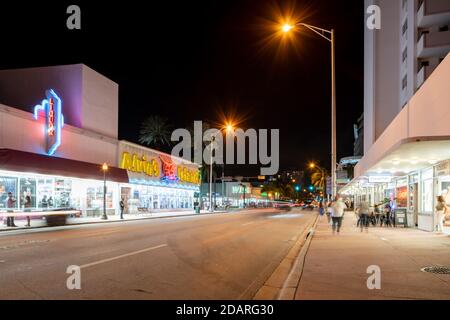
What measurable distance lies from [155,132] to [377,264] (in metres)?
60.9

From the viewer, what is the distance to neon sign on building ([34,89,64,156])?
30.6m

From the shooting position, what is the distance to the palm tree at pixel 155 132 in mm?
69938

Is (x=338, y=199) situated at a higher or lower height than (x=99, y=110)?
lower

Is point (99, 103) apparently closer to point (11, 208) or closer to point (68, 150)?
point (68, 150)

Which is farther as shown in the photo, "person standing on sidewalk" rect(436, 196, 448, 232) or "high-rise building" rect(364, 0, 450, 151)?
"high-rise building" rect(364, 0, 450, 151)

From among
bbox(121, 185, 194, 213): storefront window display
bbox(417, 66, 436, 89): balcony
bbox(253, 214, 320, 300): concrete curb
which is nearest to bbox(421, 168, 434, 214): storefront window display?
bbox(253, 214, 320, 300): concrete curb

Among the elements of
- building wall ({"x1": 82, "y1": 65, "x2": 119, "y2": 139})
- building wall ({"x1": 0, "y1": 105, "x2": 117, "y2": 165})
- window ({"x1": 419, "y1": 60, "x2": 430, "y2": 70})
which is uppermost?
window ({"x1": 419, "y1": 60, "x2": 430, "y2": 70})

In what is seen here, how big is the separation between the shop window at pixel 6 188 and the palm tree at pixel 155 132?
4190cm

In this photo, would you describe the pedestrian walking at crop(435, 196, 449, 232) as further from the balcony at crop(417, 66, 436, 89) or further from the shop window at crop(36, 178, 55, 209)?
the shop window at crop(36, 178, 55, 209)

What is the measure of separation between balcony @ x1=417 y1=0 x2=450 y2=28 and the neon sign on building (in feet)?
100

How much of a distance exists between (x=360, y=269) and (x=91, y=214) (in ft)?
99.4

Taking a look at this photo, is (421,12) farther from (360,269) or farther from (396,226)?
(360,269)

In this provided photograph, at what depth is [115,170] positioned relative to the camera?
39469mm
